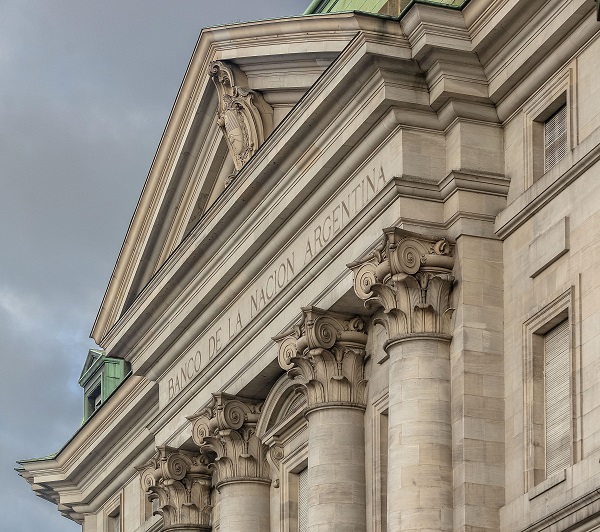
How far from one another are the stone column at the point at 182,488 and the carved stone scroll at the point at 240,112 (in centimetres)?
919

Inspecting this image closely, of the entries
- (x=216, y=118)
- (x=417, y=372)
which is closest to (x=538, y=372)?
(x=417, y=372)

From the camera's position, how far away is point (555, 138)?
46500 millimetres

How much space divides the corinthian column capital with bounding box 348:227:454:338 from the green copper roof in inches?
209

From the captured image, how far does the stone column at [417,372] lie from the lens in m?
46.2

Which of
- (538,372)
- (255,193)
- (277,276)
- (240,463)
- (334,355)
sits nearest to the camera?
(538,372)

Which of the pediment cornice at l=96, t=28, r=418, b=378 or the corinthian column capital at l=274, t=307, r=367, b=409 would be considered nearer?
the pediment cornice at l=96, t=28, r=418, b=378

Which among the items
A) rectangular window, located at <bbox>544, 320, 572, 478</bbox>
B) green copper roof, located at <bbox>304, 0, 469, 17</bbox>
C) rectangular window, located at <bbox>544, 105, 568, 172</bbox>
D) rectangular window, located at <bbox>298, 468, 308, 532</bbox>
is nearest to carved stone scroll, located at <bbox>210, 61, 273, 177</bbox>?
green copper roof, located at <bbox>304, 0, 469, 17</bbox>

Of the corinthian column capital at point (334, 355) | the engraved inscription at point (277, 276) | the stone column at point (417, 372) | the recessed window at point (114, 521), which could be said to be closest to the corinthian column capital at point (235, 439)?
the engraved inscription at point (277, 276)

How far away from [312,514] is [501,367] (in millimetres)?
6830

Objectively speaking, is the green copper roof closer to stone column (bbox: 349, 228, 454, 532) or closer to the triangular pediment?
the triangular pediment

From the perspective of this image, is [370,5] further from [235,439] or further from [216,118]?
[235,439]

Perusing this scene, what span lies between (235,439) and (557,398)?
48.9 ft

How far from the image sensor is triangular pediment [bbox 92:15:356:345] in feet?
176

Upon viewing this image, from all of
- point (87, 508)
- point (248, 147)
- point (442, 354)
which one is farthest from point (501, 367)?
point (87, 508)
